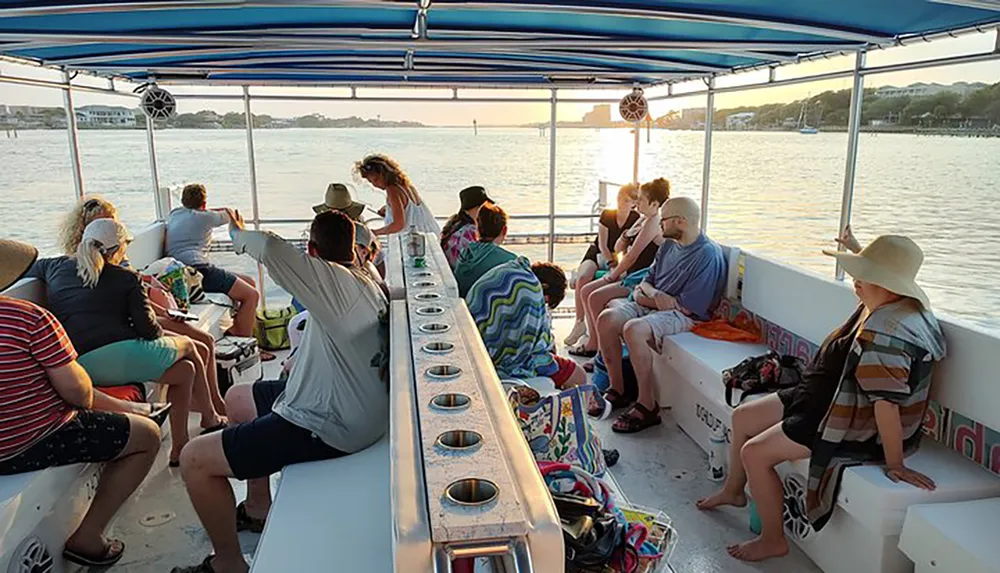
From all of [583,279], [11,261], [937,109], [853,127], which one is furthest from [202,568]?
[937,109]

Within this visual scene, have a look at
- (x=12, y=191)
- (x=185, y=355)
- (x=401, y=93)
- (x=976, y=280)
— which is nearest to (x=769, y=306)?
(x=185, y=355)

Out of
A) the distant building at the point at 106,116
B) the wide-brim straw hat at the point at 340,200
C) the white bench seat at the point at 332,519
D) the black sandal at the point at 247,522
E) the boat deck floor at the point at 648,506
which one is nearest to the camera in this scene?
the white bench seat at the point at 332,519

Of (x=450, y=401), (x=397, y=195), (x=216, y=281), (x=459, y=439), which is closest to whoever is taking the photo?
(x=459, y=439)

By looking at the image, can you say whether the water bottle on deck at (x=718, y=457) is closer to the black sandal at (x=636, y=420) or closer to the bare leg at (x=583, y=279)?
the black sandal at (x=636, y=420)

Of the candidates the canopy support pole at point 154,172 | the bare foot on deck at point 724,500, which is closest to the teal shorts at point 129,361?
the bare foot on deck at point 724,500

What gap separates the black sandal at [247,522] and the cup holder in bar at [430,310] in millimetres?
1282

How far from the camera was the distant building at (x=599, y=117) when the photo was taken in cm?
668

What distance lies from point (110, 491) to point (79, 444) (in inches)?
9.7

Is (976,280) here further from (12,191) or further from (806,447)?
(12,191)

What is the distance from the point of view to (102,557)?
103 inches

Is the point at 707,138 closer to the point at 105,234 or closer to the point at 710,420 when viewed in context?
the point at 710,420

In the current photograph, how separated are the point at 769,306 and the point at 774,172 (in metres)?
30.4

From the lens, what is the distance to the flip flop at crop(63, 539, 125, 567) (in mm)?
2564

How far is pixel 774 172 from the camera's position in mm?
31766
